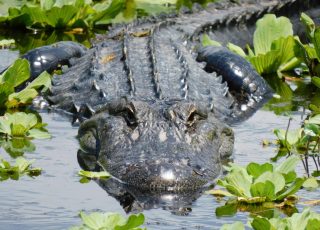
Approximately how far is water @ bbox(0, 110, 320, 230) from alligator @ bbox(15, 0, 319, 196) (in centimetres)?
19

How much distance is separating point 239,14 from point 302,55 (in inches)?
93.3

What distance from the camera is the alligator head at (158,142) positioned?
707cm

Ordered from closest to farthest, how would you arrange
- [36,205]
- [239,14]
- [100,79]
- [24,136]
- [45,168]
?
[36,205], [45,168], [24,136], [100,79], [239,14]

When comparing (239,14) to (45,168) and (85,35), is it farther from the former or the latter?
(45,168)

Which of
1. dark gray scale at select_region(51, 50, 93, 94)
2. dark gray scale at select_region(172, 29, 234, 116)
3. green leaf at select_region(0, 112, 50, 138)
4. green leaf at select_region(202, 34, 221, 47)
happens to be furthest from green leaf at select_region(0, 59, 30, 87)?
green leaf at select_region(202, 34, 221, 47)

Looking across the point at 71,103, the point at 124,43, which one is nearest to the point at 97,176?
the point at 71,103

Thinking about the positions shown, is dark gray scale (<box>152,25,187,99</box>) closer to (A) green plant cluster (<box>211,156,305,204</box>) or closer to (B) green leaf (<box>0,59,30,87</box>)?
(B) green leaf (<box>0,59,30,87</box>)

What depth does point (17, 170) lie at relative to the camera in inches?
284

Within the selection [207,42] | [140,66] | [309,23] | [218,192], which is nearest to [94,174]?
[218,192]

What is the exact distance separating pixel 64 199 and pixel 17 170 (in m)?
0.66

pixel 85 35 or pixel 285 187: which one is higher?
pixel 285 187

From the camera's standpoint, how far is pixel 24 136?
825 centimetres

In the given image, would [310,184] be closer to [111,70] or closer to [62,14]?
[111,70]

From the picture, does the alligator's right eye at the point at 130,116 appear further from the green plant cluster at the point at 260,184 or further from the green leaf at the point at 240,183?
the green leaf at the point at 240,183
